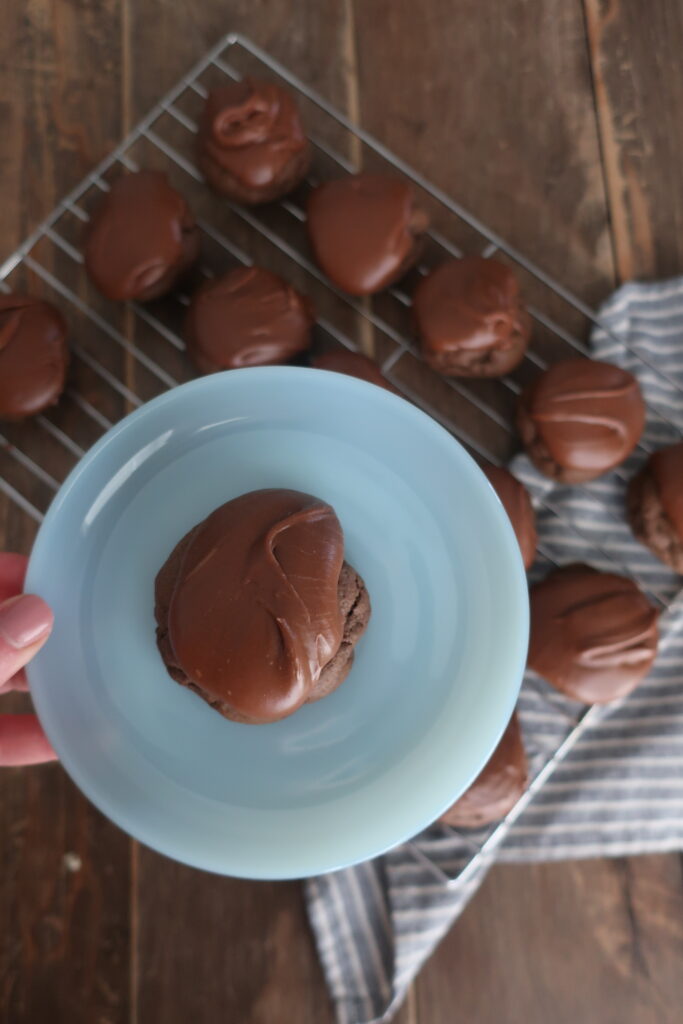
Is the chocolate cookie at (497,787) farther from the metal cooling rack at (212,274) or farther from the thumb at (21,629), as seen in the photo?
the thumb at (21,629)

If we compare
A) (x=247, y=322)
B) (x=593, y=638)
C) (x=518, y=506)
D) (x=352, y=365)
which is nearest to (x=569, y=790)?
(x=593, y=638)

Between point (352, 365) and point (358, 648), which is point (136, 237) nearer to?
point (352, 365)

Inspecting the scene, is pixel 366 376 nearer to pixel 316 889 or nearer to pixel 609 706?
pixel 609 706

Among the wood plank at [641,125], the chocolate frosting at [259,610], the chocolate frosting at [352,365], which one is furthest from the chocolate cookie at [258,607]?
the wood plank at [641,125]

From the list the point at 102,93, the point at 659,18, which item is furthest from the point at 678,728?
the point at 102,93

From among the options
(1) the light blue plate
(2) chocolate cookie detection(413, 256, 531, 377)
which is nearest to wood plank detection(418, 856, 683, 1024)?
(1) the light blue plate

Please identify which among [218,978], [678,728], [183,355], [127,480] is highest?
[127,480]
